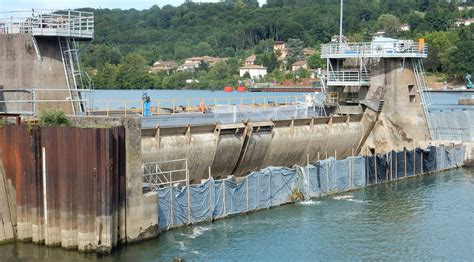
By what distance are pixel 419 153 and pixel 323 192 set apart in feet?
44.1

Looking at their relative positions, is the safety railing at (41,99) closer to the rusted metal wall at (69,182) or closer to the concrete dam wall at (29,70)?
the concrete dam wall at (29,70)

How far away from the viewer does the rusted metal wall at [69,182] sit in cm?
2948

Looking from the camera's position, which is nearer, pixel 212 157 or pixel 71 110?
pixel 71 110

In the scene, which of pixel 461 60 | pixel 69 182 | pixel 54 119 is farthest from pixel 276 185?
pixel 461 60

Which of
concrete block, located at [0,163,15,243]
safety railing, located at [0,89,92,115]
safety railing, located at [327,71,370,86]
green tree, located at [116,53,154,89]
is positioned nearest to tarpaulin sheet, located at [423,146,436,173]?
safety railing, located at [327,71,370,86]

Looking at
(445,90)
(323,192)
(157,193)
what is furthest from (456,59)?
(157,193)

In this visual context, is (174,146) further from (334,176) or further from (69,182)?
(69,182)

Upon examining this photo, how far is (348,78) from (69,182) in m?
33.2

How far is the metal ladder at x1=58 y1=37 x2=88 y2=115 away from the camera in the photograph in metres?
40.1

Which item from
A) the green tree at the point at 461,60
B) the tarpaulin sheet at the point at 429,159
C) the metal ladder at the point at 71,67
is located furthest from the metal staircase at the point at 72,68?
the green tree at the point at 461,60

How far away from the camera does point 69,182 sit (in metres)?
29.9

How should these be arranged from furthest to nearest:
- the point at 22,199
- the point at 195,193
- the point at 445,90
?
the point at 445,90, the point at 195,193, the point at 22,199

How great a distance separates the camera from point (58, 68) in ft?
131

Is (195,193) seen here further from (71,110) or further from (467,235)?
(467,235)
